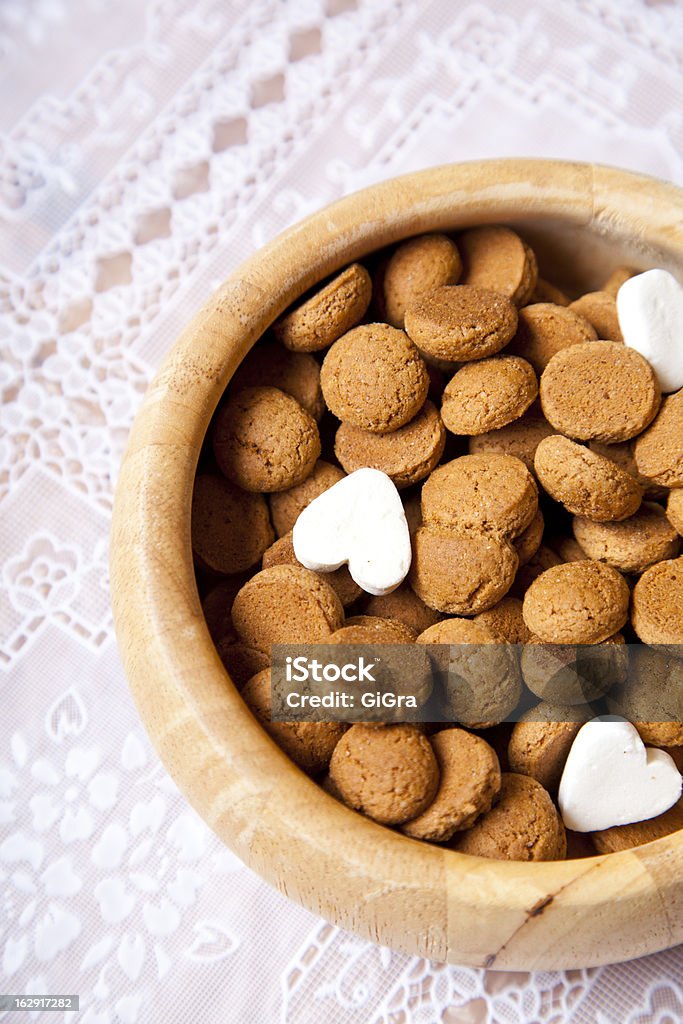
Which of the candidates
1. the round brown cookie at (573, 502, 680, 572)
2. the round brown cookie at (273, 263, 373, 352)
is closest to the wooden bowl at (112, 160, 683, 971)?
the round brown cookie at (273, 263, 373, 352)

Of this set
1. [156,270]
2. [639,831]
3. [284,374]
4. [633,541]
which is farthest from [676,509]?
[156,270]

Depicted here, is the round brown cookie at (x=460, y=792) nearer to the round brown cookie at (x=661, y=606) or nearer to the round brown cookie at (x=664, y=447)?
the round brown cookie at (x=661, y=606)

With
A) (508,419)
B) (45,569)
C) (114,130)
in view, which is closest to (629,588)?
(508,419)

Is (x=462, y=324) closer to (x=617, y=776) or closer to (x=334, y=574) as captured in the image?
(x=334, y=574)

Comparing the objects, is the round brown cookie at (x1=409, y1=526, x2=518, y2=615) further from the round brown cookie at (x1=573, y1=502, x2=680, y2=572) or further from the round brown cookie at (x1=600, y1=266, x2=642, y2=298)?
the round brown cookie at (x1=600, y1=266, x2=642, y2=298)

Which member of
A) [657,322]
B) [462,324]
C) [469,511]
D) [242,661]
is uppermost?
[657,322]

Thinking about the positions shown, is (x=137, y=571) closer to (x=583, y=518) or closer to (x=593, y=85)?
(x=583, y=518)

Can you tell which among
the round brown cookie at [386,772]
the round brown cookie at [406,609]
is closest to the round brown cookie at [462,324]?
the round brown cookie at [406,609]

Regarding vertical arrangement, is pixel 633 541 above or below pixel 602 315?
below
